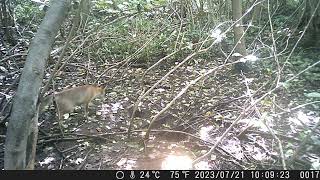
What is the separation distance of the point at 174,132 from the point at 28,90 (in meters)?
2.48

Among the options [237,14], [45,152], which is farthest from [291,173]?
[237,14]

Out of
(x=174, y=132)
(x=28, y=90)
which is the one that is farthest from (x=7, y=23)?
(x=28, y=90)

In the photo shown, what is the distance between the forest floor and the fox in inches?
7.5

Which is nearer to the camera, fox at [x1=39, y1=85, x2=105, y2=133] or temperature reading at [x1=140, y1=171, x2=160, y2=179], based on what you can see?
temperature reading at [x1=140, y1=171, x2=160, y2=179]

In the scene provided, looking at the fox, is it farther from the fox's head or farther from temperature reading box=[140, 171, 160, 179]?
temperature reading box=[140, 171, 160, 179]

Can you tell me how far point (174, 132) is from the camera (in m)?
5.25

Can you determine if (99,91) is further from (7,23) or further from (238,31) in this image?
(7,23)

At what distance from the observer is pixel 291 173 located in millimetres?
3674

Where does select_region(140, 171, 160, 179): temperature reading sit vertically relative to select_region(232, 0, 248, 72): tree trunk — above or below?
below

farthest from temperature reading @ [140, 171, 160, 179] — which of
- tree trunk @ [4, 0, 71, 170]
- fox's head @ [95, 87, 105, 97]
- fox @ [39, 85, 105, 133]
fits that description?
fox's head @ [95, 87, 105, 97]

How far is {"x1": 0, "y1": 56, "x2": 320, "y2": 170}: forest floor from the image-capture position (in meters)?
4.63

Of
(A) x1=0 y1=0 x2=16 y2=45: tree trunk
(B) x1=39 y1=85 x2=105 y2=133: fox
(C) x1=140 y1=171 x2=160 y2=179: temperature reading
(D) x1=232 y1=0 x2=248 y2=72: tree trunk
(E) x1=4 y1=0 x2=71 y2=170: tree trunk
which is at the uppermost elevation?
(A) x1=0 y1=0 x2=16 y2=45: tree trunk

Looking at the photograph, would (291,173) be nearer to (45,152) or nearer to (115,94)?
(45,152)

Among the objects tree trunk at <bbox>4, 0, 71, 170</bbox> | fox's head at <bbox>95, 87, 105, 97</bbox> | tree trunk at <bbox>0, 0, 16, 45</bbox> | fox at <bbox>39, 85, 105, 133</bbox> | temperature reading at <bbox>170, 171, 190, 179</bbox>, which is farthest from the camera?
tree trunk at <bbox>0, 0, 16, 45</bbox>
